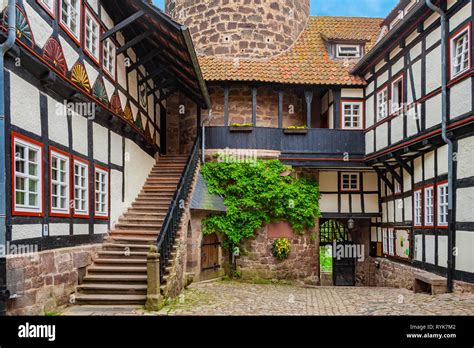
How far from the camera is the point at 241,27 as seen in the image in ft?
58.0

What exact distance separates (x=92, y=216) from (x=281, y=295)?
16.5ft

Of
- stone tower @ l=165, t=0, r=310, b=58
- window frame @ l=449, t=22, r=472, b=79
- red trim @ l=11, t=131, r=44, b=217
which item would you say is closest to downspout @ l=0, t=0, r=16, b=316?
red trim @ l=11, t=131, r=44, b=217

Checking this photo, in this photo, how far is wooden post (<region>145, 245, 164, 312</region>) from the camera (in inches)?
341

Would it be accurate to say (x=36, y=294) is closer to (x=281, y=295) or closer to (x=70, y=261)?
(x=70, y=261)

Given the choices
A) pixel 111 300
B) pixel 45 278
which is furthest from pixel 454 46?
pixel 45 278

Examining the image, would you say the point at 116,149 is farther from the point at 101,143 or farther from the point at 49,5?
the point at 49,5

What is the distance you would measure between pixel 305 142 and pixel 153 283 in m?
8.74

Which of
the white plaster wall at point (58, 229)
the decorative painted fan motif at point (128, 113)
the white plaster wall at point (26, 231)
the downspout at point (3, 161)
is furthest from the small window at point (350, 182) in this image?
the downspout at point (3, 161)

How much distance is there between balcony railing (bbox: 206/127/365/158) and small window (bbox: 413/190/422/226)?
3032mm

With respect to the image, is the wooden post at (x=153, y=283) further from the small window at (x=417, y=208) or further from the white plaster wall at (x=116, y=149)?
the small window at (x=417, y=208)

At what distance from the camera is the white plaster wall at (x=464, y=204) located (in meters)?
10.1

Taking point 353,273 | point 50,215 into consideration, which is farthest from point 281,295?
point 353,273

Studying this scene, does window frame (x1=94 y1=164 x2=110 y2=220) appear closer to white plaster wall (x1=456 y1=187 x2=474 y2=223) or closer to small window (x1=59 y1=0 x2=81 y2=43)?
small window (x1=59 y1=0 x2=81 y2=43)
